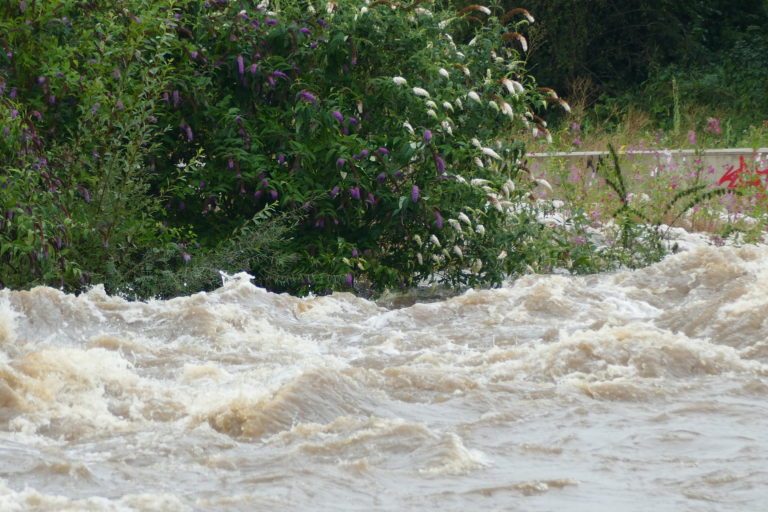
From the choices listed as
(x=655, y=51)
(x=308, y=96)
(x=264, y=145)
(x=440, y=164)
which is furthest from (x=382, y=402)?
(x=655, y=51)

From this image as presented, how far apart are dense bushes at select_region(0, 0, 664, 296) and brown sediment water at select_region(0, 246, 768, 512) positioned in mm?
704

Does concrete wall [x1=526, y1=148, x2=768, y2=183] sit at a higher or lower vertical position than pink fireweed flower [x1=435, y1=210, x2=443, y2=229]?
lower

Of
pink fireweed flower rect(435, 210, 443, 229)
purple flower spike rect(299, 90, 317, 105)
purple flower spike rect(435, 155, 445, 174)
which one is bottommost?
pink fireweed flower rect(435, 210, 443, 229)

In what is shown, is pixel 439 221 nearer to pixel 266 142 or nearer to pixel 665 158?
pixel 266 142

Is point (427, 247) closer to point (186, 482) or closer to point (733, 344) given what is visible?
point (733, 344)

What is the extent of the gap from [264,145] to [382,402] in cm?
330

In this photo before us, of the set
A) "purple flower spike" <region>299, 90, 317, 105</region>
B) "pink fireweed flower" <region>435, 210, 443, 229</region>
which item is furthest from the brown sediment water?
"purple flower spike" <region>299, 90, 317, 105</region>

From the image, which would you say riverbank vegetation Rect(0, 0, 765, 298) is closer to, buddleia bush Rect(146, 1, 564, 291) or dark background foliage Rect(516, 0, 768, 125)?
buddleia bush Rect(146, 1, 564, 291)

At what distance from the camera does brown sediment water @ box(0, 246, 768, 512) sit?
11.7 feet

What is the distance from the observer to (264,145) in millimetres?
7594

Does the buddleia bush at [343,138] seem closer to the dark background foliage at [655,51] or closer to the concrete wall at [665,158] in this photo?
the concrete wall at [665,158]

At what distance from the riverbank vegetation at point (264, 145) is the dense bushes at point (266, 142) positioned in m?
0.01

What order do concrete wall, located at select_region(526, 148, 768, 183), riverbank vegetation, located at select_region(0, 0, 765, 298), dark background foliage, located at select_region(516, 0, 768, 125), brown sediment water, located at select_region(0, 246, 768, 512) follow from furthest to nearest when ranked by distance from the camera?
dark background foliage, located at select_region(516, 0, 768, 125) → concrete wall, located at select_region(526, 148, 768, 183) → riverbank vegetation, located at select_region(0, 0, 765, 298) → brown sediment water, located at select_region(0, 246, 768, 512)

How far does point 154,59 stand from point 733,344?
385 centimetres
